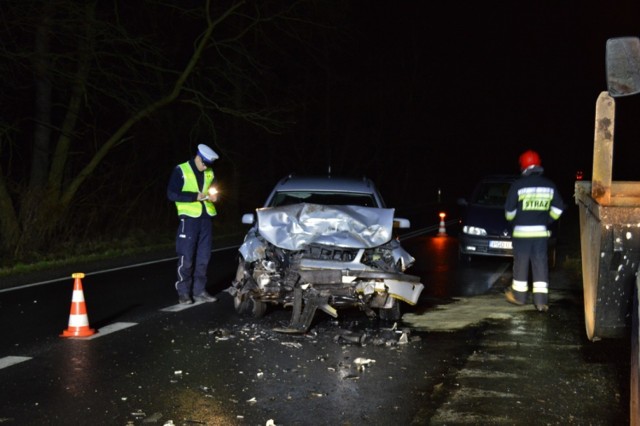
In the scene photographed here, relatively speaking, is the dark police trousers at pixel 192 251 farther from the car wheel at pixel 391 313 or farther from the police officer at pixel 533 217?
the police officer at pixel 533 217

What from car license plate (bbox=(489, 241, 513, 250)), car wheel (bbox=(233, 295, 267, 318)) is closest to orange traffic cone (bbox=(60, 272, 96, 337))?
car wheel (bbox=(233, 295, 267, 318))

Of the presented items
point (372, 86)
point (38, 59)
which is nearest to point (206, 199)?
point (38, 59)

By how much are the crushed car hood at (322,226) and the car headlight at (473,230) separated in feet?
19.4

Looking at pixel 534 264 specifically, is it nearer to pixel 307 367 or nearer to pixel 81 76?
pixel 307 367

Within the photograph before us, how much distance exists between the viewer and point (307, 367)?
23.6 ft

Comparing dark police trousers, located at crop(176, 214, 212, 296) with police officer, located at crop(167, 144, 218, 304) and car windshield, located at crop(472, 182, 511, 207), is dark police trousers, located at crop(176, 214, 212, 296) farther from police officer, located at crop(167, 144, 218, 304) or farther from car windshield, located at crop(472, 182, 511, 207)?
car windshield, located at crop(472, 182, 511, 207)

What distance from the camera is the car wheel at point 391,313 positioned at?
9.27m

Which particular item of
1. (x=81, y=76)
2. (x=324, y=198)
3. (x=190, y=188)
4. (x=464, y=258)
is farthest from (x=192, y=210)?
(x=81, y=76)

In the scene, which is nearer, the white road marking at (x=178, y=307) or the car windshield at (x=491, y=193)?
the white road marking at (x=178, y=307)

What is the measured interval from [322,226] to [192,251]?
6.96 feet

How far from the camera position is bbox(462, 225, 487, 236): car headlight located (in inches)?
581

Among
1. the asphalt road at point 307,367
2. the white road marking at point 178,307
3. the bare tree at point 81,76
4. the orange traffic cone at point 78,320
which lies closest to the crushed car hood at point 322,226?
the asphalt road at point 307,367

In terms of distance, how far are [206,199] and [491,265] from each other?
6762mm

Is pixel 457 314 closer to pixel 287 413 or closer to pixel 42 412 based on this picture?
pixel 287 413
